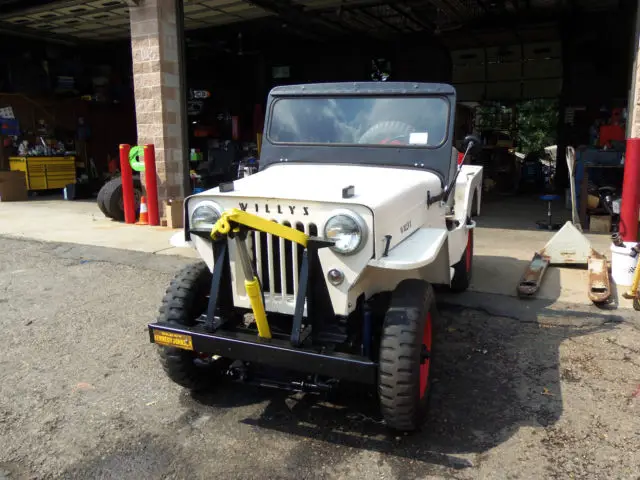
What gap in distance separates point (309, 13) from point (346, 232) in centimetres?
1016

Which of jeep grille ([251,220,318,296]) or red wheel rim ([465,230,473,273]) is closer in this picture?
jeep grille ([251,220,318,296])

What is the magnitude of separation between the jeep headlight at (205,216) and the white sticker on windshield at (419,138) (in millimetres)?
1681

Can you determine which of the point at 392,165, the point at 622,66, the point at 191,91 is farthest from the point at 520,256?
the point at 191,91

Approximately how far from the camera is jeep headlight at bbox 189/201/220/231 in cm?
308

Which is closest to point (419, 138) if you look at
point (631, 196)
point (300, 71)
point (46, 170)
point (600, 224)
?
point (631, 196)

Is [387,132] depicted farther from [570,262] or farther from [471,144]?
[570,262]

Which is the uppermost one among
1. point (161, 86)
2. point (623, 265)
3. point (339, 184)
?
point (161, 86)

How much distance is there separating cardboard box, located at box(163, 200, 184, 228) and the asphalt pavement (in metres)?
4.02

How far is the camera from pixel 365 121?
4.17 meters

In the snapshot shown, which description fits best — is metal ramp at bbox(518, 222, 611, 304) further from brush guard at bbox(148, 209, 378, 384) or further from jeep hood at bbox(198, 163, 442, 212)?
brush guard at bbox(148, 209, 378, 384)

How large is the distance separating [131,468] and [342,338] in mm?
1233

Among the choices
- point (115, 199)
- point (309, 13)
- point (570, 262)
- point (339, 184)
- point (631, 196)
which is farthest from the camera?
point (309, 13)

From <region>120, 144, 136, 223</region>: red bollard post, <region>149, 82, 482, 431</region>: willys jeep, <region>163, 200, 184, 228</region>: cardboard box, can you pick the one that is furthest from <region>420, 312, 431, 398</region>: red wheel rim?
<region>120, 144, 136, 223</region>: red bollard post

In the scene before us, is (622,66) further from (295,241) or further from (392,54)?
(295,241)
